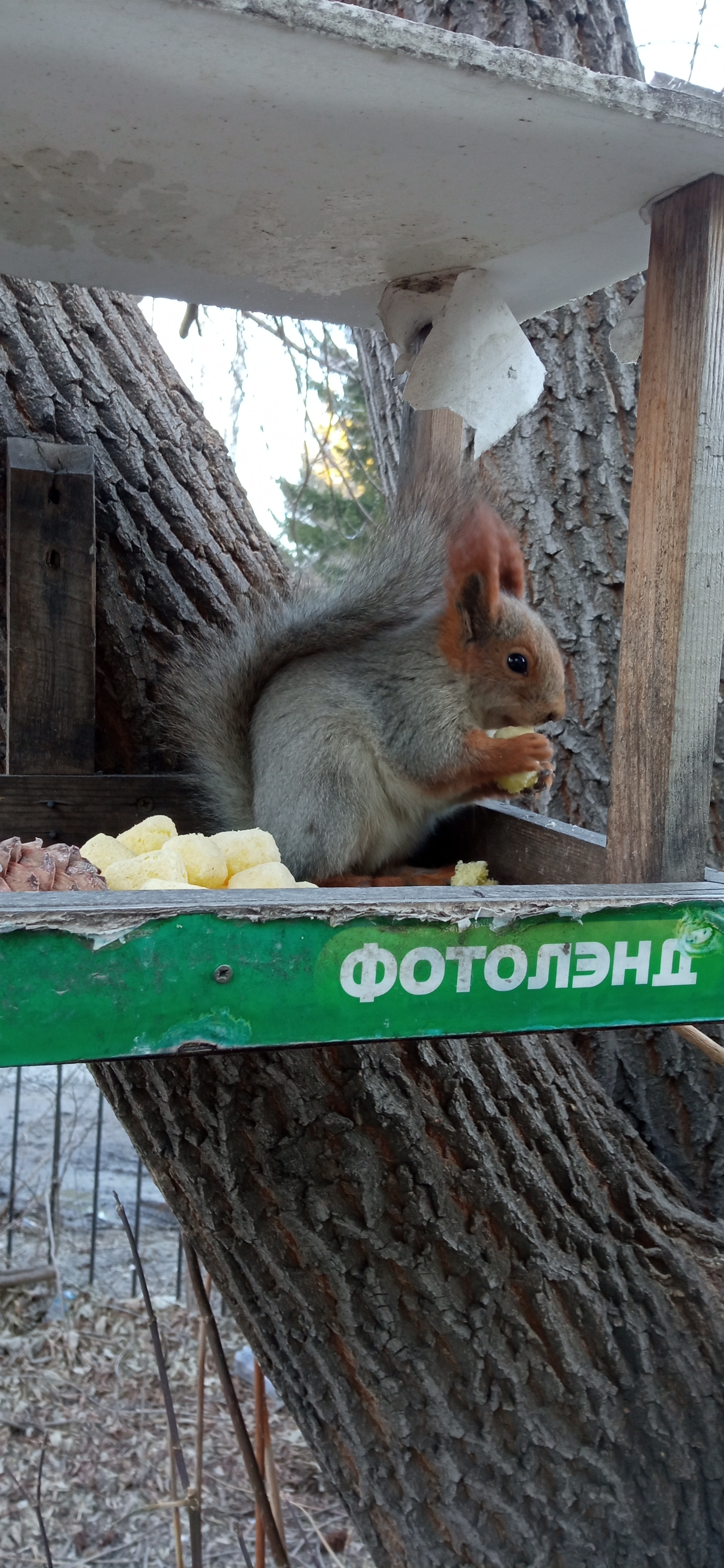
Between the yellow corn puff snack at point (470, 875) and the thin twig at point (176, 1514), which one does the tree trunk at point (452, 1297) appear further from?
the thin twig at point (176, 1514)

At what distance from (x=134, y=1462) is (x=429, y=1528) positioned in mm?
1703

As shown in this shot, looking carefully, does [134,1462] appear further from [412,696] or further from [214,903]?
[214,903]

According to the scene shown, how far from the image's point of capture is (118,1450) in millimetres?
2762

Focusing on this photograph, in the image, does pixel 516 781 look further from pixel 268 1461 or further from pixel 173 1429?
pixel 268 1461

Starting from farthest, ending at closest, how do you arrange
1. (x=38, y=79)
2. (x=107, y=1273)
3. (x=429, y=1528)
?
(x=107, y=1273)
(x=429, y=1528)
(x=38, y=79)

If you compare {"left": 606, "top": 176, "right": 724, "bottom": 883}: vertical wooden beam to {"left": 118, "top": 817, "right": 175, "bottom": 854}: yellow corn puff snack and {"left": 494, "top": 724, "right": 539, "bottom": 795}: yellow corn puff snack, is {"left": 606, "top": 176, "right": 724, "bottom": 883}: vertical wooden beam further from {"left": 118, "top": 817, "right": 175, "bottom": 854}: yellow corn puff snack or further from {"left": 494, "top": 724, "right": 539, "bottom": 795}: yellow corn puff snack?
{"left": 118, "top": 817, "right": 175, "bottom": 854}: yellow corn puff snack

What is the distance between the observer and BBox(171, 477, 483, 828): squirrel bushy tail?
4.22 ft

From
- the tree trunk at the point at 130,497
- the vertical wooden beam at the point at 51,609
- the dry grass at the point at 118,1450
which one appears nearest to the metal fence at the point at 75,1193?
the dry grass at the point at 118,1450

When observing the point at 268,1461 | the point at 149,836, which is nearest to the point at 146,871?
the point at 149,836

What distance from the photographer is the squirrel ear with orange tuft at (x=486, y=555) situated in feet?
3.79

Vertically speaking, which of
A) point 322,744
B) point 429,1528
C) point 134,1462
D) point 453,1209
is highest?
point 322,744

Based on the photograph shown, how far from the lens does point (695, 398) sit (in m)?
0.96

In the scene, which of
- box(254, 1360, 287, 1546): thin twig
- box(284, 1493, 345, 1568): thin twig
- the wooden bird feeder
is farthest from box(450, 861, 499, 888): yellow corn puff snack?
box(284, 1493, 345, 1568): thin twig

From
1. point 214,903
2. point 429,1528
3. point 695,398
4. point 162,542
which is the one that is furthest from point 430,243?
point 429,1528
